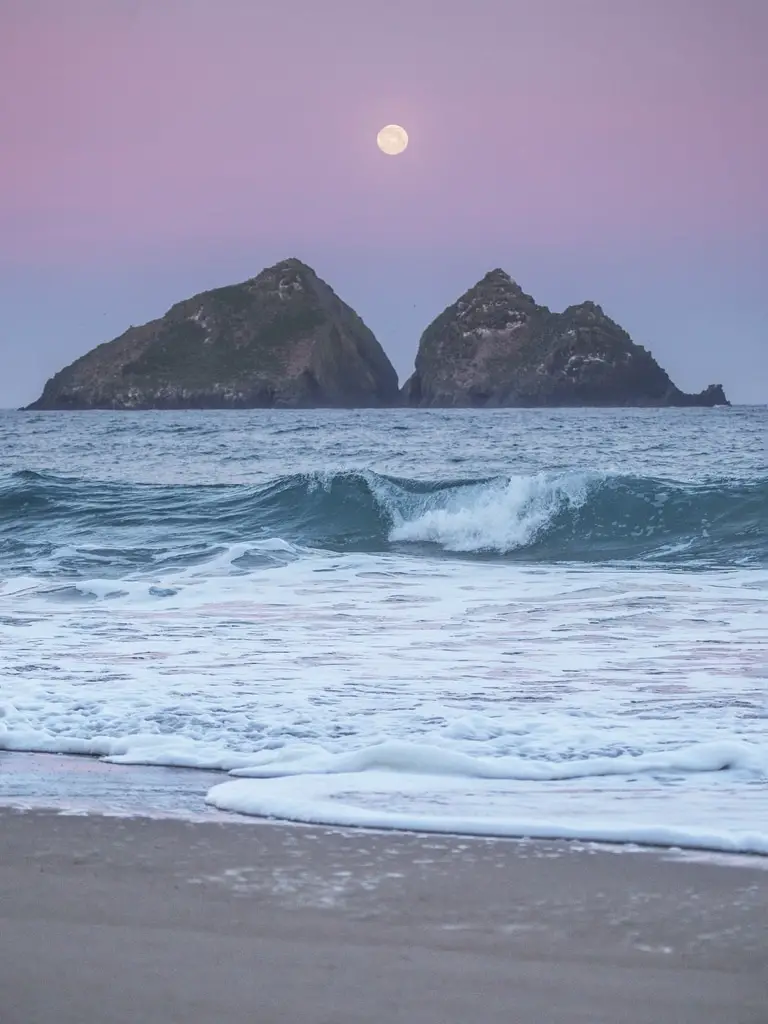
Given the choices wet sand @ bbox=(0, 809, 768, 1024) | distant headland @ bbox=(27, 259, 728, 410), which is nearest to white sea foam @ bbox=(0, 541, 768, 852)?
wet sand @ bbox=(0, 809, 768, 1024)

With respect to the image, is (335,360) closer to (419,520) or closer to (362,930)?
(419,520)

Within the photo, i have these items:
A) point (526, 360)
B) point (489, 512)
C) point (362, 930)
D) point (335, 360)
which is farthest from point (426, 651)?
point (335, 360)

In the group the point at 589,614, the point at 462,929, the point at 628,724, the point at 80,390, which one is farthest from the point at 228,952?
the point at 80,390

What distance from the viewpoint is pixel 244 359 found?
141m

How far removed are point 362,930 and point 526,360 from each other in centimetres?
13760

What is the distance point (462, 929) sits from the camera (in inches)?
87.8

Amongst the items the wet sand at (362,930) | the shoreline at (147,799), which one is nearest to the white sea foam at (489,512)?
the shoreline at (147,799)

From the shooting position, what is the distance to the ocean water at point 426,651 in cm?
338

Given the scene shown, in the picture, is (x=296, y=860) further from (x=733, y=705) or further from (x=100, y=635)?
(x=100, y=635)

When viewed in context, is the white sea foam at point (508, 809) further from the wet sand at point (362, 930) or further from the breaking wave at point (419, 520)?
the breaking wave at point (419, 520)

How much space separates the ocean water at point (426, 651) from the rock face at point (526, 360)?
114 m

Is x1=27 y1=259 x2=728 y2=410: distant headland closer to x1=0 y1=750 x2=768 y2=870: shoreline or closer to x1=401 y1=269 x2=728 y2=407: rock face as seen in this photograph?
x1=401 y1=269 x2=728 y2=407: rock face

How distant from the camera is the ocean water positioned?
3377 millimetres

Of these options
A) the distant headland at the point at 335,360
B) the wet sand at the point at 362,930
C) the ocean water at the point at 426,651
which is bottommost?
the ocean water at the point at 426,651
